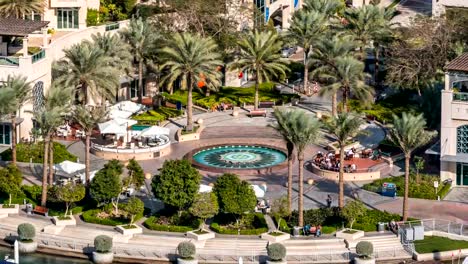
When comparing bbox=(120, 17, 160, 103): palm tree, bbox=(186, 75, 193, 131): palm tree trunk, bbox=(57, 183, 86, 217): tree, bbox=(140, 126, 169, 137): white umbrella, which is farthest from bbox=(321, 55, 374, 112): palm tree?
bbox=(57, 183, 86, 217): tree

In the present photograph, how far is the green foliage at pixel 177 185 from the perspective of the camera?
336ft

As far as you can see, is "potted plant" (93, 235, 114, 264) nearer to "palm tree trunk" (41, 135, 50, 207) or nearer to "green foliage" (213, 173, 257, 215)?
"green foliage" (213, 173, 257, 215)

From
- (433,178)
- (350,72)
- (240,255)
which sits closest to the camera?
(240,255)

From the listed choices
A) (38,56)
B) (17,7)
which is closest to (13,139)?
(38,56)

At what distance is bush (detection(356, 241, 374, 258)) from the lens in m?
96.8

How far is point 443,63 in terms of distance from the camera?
131m

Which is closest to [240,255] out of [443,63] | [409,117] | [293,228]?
[293,228]

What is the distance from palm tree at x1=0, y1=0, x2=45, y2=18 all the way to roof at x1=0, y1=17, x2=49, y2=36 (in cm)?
817

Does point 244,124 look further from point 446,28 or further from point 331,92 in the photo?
point 446,28

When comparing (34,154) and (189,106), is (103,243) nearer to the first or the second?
(34,154)

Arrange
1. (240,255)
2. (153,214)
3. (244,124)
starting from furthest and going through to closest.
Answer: (244,124), (153,214), (240,255)

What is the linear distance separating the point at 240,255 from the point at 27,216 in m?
17.6

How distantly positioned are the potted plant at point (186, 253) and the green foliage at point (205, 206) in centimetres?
385

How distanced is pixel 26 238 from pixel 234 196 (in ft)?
49.7
